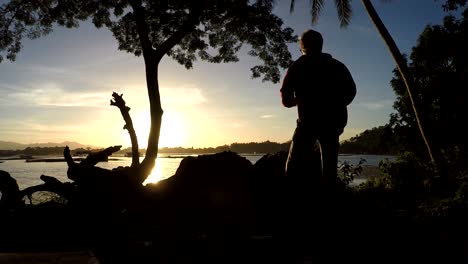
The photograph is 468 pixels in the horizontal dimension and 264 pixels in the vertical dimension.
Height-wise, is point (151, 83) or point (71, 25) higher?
point (71, 25)

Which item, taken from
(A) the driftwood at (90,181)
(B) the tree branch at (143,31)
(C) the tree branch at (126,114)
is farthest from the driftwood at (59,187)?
(B) the tree branch at (143,31)

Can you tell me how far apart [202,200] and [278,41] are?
1219cm

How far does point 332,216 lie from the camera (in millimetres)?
4070

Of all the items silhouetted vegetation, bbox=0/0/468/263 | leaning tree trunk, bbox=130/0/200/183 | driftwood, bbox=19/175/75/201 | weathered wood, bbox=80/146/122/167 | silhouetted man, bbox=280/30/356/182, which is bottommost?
silhouetted vegetation, bbox=0/0/468/263

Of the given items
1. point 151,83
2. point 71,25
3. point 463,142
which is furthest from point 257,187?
point 463,142

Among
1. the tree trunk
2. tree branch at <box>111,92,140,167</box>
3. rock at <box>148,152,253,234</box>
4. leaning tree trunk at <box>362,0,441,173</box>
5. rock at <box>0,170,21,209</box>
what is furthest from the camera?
leaning tree trunk at <box>362,0,441,173</box>

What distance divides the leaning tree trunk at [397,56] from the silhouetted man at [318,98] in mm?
10694

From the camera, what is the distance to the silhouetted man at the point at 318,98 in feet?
13.7

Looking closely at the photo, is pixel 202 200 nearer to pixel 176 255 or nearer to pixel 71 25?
pixel 176 255

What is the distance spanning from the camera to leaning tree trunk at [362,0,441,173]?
13541 mm

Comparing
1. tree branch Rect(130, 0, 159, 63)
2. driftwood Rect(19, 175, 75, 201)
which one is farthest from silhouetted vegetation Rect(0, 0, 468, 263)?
tree branch Rect(130, 0, 159, 63)

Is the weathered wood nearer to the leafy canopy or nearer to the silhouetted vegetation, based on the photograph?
the silhouetted vegetation

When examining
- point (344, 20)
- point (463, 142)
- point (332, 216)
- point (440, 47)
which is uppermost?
→ point (440, 47)

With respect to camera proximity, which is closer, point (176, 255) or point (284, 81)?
point (176, 255)
